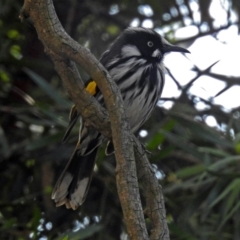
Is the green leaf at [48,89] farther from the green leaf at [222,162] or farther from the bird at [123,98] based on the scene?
the green leaf at [222,162]

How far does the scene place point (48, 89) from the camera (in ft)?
12.3

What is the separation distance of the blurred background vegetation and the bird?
0.33m

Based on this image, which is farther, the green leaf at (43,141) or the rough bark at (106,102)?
the green leaf at (43,141)

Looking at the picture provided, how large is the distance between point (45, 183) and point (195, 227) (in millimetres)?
719

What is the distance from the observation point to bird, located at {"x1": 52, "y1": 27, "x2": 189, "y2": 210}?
3.16 metres

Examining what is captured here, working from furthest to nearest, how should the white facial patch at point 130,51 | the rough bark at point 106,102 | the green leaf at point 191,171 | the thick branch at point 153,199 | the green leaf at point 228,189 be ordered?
the green leaf at point 191,171 → the green leaf at point 228,189 → the white facial patch at point 130,51 → the thick branch at point 153,199 → the rough bark at point 106,102

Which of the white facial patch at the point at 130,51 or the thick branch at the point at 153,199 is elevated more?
the white facial patch at the point at 130,51

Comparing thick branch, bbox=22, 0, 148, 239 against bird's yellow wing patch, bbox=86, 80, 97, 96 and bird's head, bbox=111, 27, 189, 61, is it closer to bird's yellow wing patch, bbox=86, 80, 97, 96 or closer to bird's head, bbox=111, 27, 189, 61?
bird's yellow wing patch, bbox=86, 80, 97, 96

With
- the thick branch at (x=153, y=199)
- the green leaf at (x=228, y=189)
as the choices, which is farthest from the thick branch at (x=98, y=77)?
the green leaf at (x=228, y=189)

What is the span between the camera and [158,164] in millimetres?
3984

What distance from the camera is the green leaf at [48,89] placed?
12.2 feet

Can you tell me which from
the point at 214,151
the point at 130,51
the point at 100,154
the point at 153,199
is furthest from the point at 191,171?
the point at 153,199

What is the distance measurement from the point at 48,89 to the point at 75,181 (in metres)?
0.66

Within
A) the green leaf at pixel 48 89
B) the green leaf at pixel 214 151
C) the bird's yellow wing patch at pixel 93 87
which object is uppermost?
the green leaf at pixel 214 151
